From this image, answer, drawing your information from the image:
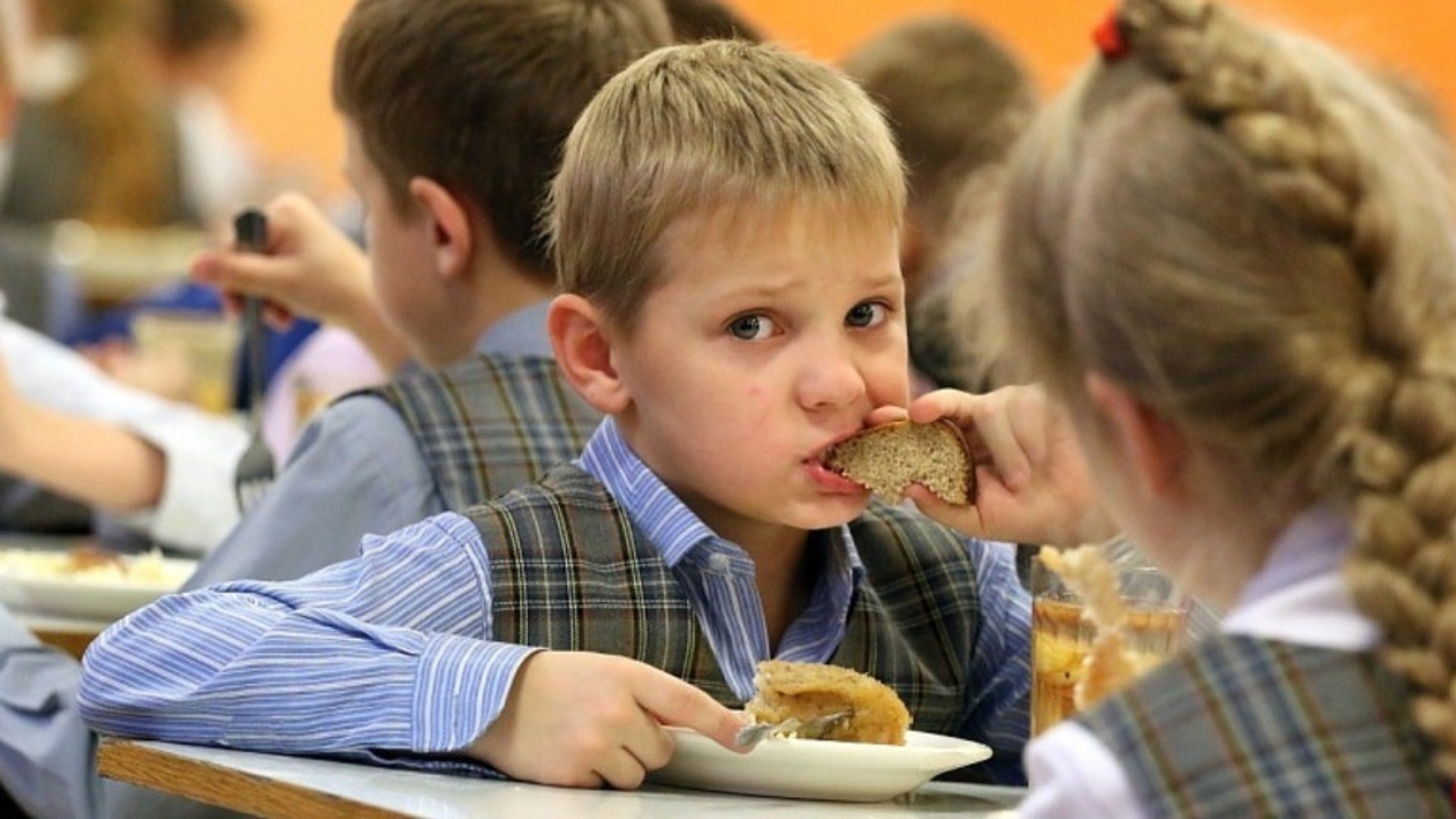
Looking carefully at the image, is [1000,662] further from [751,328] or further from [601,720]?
[601,720]

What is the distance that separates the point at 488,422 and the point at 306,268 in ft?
2.19

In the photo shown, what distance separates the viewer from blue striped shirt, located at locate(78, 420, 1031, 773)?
4.74ft

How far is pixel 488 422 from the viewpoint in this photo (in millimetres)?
1908

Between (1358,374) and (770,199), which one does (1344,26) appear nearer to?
(1358,374)

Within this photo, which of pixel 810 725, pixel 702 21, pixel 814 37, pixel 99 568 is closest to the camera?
pixel 810 725

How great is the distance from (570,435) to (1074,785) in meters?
0.98

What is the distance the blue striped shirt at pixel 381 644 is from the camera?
1.45 m

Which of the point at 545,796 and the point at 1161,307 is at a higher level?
the point at 1161,307

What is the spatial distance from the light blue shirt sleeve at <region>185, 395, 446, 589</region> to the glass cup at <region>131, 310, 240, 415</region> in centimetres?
191

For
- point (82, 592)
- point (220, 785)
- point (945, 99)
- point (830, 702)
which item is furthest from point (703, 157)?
point (945, 99)

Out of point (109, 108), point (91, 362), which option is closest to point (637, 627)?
point (91, 362)

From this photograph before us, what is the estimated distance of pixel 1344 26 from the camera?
3.86 feet

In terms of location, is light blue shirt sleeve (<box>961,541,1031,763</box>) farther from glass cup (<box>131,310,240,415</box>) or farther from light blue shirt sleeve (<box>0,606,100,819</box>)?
glass cup (<box>131,310,240,415</box>)

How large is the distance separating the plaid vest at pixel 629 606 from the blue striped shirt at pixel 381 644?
0.01m
